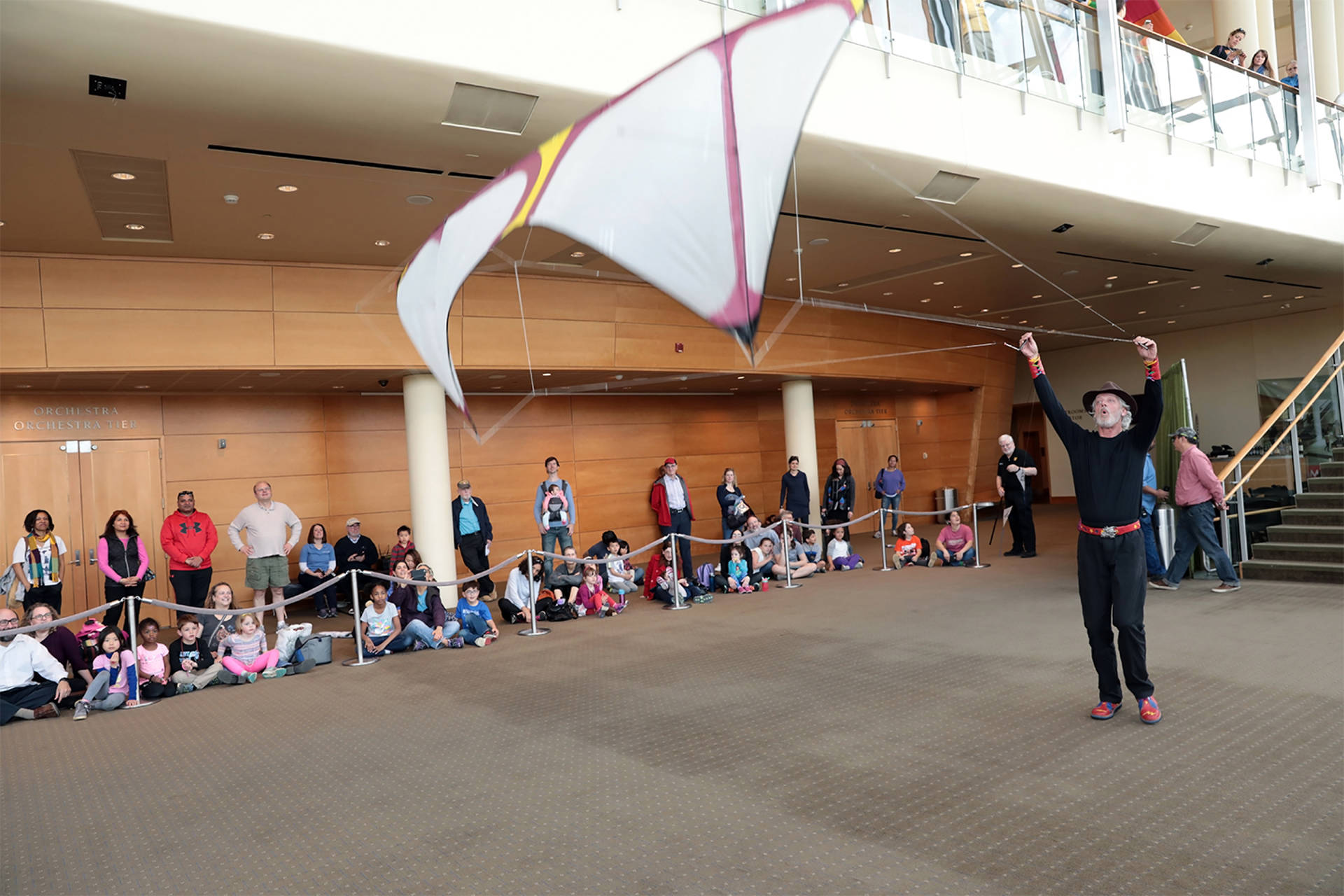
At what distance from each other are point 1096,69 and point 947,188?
280 cm

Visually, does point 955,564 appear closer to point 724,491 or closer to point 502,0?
point 724,491

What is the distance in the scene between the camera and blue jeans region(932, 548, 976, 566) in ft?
37.7

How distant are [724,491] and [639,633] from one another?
4.25 meters

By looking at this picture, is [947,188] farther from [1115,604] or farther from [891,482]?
[891,482]

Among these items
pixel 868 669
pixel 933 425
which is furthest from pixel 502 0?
pixel 933 425

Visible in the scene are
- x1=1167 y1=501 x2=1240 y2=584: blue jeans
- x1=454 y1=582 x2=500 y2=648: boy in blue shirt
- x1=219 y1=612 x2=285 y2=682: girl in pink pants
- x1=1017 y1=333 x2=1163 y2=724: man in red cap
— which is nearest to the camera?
x1=1017 y1=333 x2=1163 y2=724: man in red cap

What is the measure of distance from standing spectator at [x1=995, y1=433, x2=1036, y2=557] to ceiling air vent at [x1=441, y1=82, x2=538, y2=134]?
8.38 metres

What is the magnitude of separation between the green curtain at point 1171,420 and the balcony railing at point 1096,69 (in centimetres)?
290

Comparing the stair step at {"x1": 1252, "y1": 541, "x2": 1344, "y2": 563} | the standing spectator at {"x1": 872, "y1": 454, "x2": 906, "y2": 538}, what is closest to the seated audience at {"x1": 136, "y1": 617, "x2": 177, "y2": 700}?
the stair step at {"x1": 1252, "y1": 541, "x2": 1344, "y2": 563}

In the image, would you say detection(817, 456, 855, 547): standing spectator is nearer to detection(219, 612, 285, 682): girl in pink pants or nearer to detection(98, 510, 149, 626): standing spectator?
detection(219, 612, 285, 682): girl in pink pants

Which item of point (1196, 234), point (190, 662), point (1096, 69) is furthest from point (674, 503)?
point (1196, 234)

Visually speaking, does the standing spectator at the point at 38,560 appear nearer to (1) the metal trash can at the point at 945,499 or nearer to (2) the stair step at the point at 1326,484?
(2) the stair step at the point at 1326,484

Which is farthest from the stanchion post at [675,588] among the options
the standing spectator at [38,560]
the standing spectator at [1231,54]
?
the standing spectator at [1231,54]

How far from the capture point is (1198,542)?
861 centimetres
